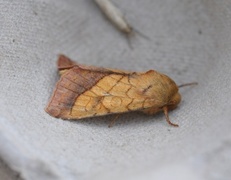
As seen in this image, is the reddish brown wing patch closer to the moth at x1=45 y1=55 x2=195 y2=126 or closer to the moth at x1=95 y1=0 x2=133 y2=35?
the moth at x1=45 y1=55 x2=195 y2=126

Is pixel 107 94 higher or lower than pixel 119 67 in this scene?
higher

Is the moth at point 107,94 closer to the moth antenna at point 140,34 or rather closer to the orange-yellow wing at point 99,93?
the orange-yellow wing at point 99,93

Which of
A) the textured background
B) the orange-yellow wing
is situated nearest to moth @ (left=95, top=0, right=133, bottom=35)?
the textured background

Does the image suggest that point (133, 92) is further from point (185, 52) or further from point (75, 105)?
point (185, 52)

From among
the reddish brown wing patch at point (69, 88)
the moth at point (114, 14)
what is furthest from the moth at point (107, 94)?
the moth at point (114, 14)

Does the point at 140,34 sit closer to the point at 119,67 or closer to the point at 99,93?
the point at 119,67

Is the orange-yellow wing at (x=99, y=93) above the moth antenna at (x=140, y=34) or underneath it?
above

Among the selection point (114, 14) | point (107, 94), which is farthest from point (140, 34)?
point (107, 94)

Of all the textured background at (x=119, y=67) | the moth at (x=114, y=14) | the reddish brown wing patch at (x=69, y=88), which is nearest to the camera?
the textured background at (x=119, y=67)

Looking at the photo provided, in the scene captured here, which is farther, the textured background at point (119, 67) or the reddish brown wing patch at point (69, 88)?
the reddish brown wing patch at point (69, 88)
